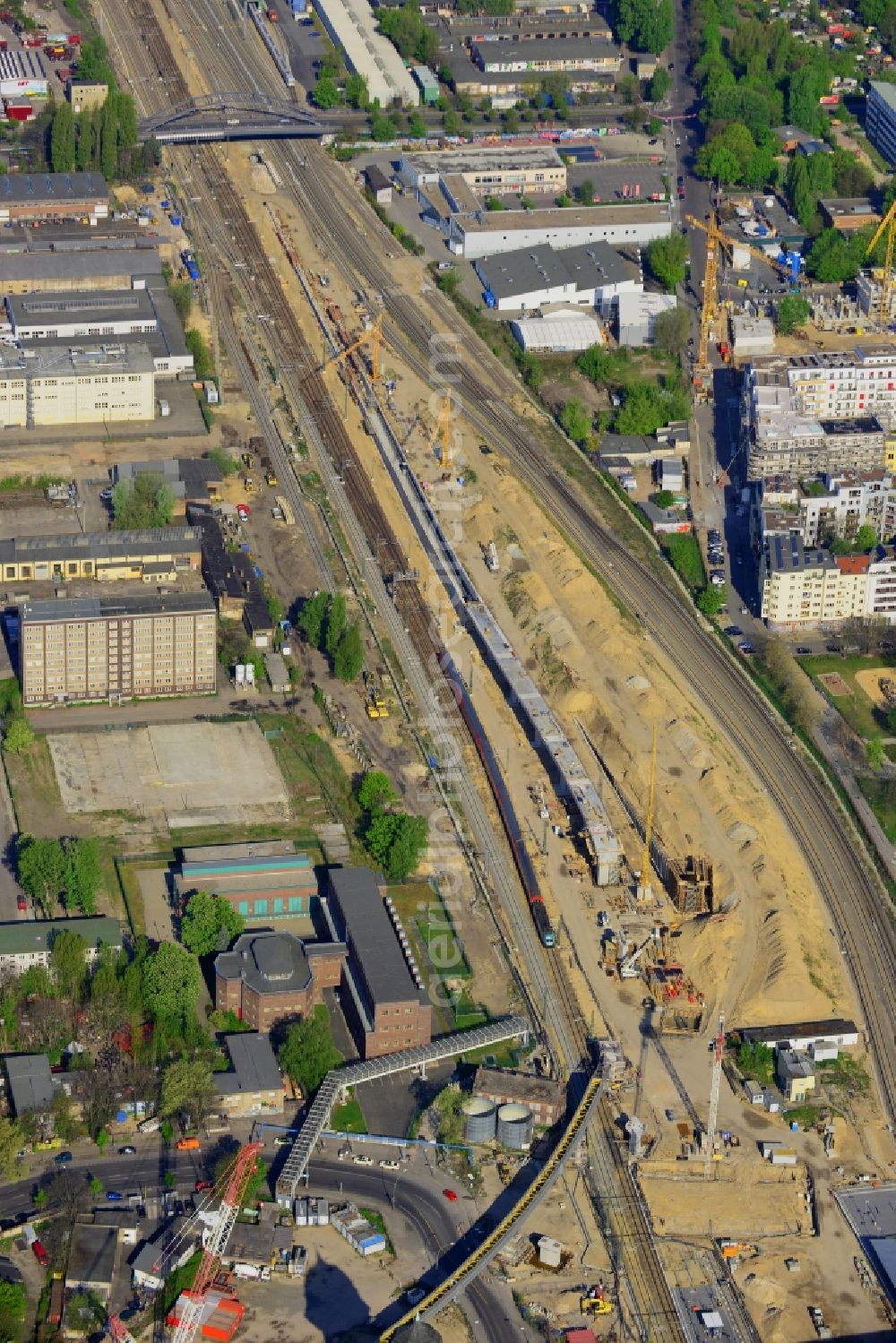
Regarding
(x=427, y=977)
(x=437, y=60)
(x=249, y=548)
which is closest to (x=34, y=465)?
(x=249, y=548)

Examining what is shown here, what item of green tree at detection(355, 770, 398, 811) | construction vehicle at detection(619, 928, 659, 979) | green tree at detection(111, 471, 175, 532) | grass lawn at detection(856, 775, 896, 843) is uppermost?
green tree at detection(111, 471, 175, 532)

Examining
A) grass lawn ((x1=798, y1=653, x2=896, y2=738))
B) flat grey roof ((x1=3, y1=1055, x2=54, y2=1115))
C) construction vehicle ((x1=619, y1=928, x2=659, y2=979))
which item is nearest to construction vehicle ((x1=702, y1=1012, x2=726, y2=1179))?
construction vehicle ((x1=619, y1=928, x2=659, y2=979))

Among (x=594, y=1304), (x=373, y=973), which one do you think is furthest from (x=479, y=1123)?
(x=594, y=1304)

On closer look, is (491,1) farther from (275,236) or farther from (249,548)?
(249,548)

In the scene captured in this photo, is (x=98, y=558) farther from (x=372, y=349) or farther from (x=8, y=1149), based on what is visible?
(x=8, y=1149)

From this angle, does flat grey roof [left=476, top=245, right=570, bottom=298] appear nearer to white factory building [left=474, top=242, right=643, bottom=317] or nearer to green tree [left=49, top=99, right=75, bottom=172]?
white factory building [left=474, top=242, right=643, bottom=317]
